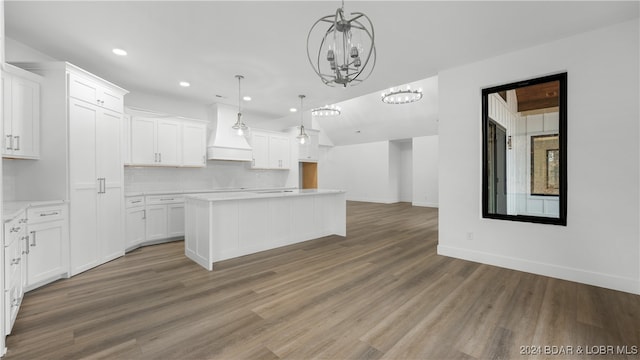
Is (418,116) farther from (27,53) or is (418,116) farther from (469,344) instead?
(27,53)

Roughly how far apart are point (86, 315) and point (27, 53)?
3441 millimetres

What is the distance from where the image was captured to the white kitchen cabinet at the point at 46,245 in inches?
112

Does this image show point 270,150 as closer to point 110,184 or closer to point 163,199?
point 163,199

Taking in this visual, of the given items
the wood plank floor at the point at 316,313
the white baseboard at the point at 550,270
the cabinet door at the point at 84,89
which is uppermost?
the cabinet door at the point at 84,89

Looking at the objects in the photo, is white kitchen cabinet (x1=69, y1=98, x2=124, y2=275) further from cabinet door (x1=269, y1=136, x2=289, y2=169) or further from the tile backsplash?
cabinet door (x1=269, y1=136, x2=289, y2=169)

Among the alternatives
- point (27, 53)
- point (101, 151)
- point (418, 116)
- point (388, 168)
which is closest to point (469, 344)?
point (101, 151)

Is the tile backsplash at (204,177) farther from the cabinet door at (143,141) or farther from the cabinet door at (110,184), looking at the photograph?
the cabinet door at (110,184)

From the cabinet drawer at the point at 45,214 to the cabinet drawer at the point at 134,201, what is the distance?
123cm

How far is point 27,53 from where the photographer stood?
134 inches

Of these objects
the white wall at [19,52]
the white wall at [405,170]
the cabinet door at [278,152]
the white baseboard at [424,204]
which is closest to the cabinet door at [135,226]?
the white wall at [19,52]

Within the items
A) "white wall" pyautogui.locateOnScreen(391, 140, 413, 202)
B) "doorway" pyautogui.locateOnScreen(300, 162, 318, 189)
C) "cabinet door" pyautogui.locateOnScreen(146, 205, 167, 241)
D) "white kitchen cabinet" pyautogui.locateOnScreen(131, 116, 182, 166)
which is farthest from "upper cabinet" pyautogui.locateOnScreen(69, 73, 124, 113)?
"white wall" pyautogui.locateOnScreen(391, 140, 413, 202)

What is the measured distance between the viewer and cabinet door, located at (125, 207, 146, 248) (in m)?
4.41

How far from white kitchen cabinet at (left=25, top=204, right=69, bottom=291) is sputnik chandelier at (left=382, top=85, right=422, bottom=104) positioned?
7.03 metres

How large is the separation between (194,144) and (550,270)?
20.3ft
